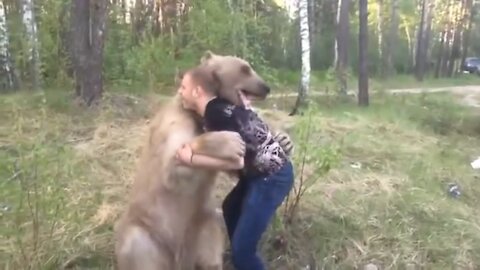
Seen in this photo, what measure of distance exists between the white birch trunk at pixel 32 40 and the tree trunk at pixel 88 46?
269cm

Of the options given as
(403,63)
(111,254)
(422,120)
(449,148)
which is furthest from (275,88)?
(403,63)

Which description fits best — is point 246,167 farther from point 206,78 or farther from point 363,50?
point 363,50

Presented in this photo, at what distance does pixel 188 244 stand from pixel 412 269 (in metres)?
2.49

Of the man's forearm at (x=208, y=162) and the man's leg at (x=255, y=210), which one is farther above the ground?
the man's forearm at (x=208, y=162)

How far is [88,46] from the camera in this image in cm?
1026

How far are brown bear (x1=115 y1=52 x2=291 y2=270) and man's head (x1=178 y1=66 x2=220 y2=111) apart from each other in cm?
4

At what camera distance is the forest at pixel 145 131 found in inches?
207

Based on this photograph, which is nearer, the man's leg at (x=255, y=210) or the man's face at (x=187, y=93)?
the man's face at (x=187, y=93)

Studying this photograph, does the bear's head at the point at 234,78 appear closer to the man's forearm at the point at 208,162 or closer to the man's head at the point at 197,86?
the man's head at the point at 197,86

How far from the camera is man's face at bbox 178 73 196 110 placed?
357 cm

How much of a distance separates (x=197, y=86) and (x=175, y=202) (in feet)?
1.88

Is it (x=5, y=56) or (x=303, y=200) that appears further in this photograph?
(x=5, y=56)

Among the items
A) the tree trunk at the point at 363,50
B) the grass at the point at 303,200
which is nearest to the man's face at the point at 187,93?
the grass at the point at 303,200

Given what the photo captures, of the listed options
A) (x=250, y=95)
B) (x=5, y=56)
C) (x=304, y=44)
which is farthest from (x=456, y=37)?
(x=250, y=95)
